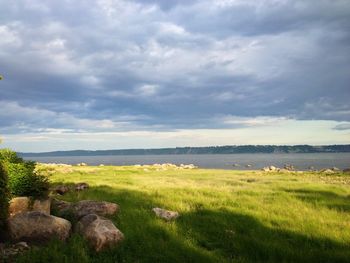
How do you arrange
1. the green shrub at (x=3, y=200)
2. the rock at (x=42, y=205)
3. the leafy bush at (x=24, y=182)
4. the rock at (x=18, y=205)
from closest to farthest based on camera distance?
the green shrub at (x=3, y=200)
the rock at (x=18, y=205)
the rock at (x=42, y=205)
the leafy bush at (x=24, y=182)

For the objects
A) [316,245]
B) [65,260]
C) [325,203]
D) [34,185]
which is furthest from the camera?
[325,203]

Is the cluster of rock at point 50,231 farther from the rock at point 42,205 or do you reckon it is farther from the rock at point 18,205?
the rock at point 42,205

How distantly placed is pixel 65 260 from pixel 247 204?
11958mm

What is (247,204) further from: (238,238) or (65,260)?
(65,260)

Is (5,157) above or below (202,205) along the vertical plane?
above

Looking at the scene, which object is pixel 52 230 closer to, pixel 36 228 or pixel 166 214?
pixel 36 228

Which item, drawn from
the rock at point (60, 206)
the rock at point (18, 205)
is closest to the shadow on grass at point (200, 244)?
the rock at point (60, 206)

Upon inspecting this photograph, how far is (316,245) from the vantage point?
1324 centimetres

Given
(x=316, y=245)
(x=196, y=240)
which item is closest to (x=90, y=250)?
(x=196, y=240)

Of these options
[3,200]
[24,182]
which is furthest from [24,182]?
[3,200]

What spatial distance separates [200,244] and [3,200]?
751 centimetres

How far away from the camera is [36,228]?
12.8 m

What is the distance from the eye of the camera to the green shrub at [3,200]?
13289 mm

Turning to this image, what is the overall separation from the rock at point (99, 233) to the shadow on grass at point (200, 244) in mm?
250
